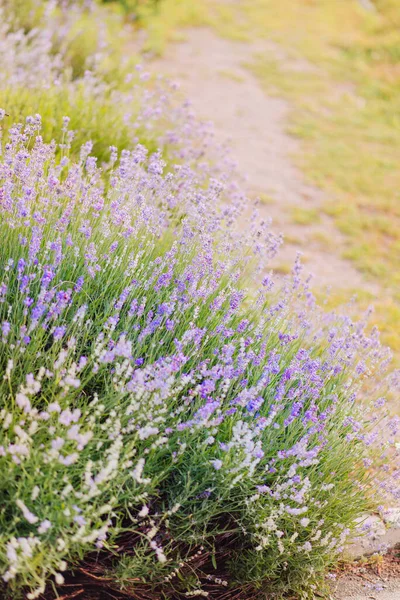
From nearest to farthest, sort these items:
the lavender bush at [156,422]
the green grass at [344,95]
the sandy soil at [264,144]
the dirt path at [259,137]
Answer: the lavender bush at [156,422], the sandy soil at [264,144], the dirt path at [259,137], the green grass at [344,95]

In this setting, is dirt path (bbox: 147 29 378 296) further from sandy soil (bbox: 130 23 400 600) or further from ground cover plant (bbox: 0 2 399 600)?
ground cover plant (bbox: 0 2 399 600)

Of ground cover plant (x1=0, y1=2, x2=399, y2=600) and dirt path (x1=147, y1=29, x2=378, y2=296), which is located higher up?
ground cover plant (x1=0, y1=2, x2=399, y2=600)

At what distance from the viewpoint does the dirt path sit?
19.4 ft

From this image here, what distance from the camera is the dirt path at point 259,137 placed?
19.4 feet

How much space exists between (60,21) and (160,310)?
5.58 meters

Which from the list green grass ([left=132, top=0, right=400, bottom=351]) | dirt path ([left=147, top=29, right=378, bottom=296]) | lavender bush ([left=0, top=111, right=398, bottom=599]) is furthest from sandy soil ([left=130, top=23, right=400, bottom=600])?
lavender bush ([left=0, top=111, right=398, bottom=599])

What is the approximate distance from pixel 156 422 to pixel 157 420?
206 millimetres

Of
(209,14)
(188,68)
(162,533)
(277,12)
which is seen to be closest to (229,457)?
(162,533)

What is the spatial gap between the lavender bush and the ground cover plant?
0.5 inches

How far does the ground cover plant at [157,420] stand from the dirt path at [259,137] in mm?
2163

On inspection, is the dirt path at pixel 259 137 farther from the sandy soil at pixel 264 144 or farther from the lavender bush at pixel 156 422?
the lavender bush at pixel 156 422

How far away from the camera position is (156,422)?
2537mm

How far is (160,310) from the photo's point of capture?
9.32 ft

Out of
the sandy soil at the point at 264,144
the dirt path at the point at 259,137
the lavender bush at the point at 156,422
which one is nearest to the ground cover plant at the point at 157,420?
the lavender bush at the point at 156,422
